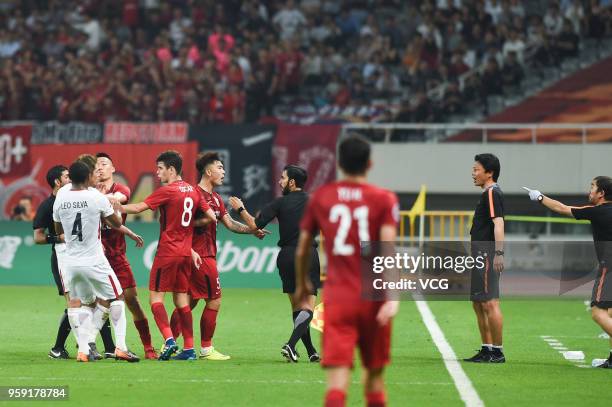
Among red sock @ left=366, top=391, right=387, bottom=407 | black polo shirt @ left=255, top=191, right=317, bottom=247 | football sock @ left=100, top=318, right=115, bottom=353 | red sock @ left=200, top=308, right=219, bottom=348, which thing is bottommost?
football sock @ left=100, top=318, right=115, bottom=353

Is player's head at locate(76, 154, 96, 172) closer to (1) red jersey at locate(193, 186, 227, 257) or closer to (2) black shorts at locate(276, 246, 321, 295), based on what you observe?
(1) red jersey at locate(193, 186, 227, 257)

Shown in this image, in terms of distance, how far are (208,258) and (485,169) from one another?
301 cm

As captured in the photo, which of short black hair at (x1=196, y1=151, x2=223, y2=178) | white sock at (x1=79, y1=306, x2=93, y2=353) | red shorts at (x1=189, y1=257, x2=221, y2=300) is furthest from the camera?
red shorts at (x1=189, y1=257, x2=221, y2=300)

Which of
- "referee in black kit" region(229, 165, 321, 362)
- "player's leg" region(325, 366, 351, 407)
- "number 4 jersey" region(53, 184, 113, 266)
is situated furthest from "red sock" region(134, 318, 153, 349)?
"player's leg" region(325, 366, 351, 407)

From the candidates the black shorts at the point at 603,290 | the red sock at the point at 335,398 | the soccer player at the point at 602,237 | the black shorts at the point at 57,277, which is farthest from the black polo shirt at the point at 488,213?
the red sock at the point at 335,398

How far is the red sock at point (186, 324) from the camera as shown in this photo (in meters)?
12.2

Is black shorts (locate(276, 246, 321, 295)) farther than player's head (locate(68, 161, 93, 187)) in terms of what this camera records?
Yes

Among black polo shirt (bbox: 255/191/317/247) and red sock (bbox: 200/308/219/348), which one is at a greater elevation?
black polo shirt (bbox: 255/191/317/247)

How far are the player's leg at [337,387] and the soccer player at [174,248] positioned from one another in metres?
4.91

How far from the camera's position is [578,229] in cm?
2748

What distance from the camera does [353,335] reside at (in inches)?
301

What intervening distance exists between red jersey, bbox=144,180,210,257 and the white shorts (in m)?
0.57

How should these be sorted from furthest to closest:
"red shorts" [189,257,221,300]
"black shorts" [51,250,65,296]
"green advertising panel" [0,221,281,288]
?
"green advertising panel" [0,221,281,288], "black shorts" [51,250,65,296], "red shorts" [189,257,221,300]

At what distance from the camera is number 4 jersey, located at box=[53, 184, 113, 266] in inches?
459
